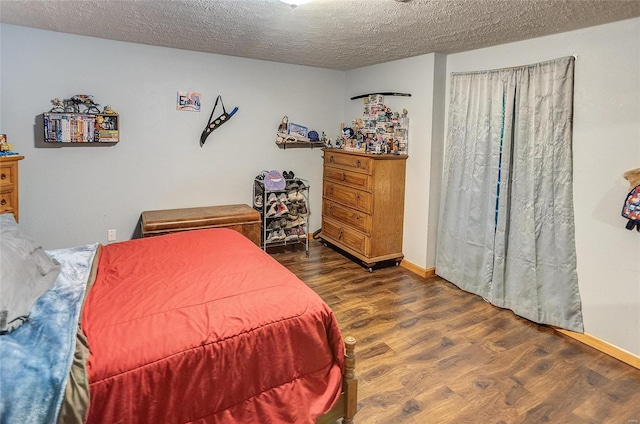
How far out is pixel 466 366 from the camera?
2588 mm

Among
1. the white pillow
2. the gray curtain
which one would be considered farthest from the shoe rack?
the white pillow

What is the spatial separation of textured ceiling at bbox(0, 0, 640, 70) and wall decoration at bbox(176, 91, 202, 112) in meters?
0.51

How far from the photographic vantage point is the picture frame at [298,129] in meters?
4.92

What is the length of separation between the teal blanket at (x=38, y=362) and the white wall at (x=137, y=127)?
240 cm

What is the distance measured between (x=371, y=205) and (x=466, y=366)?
1.98 metres

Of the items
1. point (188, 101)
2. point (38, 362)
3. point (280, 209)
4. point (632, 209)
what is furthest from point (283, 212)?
point (38, 362)

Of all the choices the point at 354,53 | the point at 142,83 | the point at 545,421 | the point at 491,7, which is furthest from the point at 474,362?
the point at 142,83

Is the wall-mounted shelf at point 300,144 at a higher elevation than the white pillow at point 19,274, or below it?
higher

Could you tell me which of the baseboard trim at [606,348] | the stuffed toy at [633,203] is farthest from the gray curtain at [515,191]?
the stuffed toy at [633,203]

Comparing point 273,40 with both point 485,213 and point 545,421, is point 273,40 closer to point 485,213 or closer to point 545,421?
point 485,213

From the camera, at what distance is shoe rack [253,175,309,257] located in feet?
15.1

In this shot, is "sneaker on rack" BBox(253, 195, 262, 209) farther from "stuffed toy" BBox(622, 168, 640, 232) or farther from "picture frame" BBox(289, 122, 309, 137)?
"stuffed toy" BBox(622, 168, 640, 232)

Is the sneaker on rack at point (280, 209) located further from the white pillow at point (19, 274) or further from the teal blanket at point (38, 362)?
the teal blanket at point (38, 362)

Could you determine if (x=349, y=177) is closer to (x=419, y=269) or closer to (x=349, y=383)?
(x=419, y=269)
